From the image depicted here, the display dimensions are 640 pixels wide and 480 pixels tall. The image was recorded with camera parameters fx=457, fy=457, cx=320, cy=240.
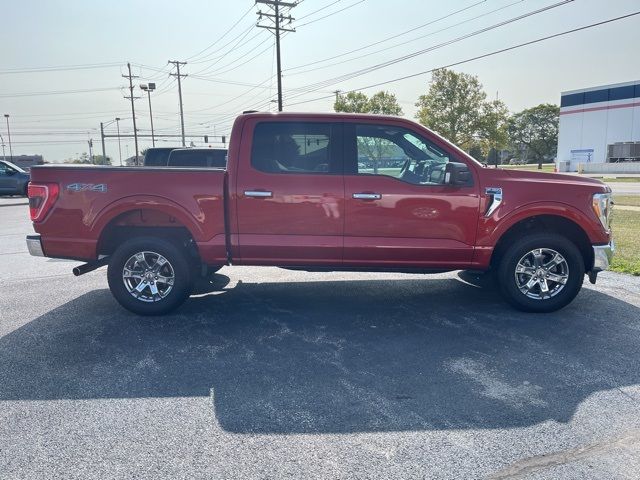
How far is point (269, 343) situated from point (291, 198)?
1533 millimetres

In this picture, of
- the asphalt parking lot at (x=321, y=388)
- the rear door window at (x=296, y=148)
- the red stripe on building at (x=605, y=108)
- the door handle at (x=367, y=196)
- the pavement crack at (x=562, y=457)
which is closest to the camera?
the pavement crack at (x=562, y=457)

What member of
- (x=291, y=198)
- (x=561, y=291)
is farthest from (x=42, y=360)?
(x=561, y=291)

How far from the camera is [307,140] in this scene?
16.6 feet

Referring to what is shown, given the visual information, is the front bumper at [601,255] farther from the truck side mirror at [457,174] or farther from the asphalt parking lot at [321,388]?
the truck side mirror at [457,174]

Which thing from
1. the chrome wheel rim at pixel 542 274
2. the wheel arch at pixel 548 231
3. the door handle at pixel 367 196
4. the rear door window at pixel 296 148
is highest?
the rear door window at pixel 296 148

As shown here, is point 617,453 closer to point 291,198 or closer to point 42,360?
point 291,198

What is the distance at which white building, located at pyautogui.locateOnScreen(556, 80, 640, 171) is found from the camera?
54.2 m

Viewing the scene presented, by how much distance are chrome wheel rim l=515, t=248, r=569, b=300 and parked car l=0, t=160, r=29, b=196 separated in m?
23.6

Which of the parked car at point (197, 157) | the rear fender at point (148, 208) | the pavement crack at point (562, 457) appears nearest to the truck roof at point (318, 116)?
the rear fender at point (148, 208)

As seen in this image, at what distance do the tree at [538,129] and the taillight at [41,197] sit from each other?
93749 millimetres

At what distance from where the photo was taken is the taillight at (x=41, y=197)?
494cm

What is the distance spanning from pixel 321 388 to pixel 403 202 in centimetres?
225

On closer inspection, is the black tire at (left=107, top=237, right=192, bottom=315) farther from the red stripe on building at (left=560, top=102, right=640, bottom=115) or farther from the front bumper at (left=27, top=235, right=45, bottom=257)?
the red stripe on building at (left=560, top=102, right=640, bottom=115)

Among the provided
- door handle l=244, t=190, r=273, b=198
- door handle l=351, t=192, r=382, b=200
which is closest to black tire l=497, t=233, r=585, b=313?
door handle l=351, t=192, r=382, b=200
